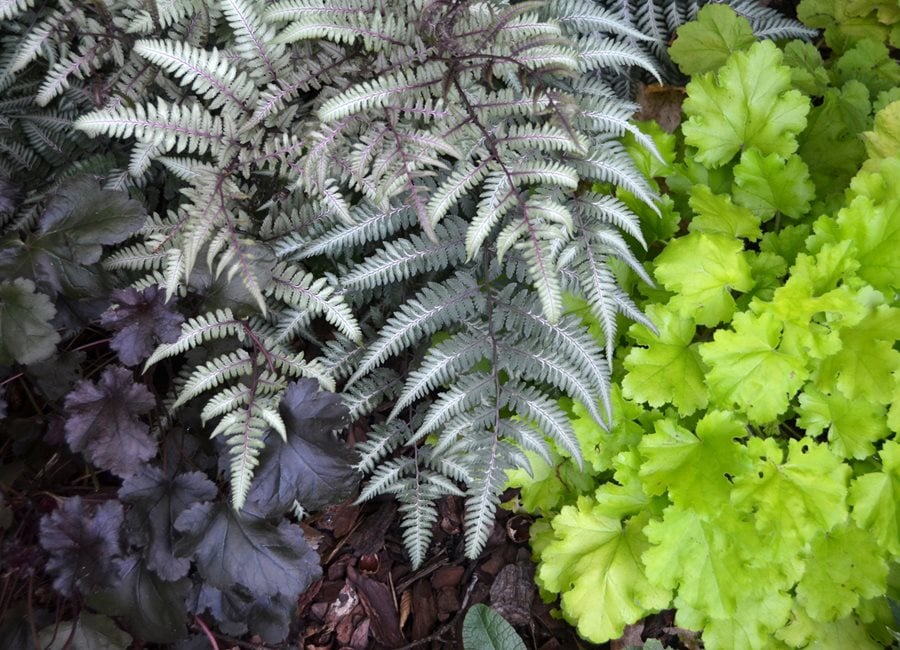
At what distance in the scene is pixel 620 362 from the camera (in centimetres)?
223

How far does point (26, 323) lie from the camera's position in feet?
5.66

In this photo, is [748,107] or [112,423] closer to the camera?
[112,423]

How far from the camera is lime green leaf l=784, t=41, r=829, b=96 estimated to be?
2.39 meters

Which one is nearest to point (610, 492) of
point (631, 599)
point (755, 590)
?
point (631, 599)

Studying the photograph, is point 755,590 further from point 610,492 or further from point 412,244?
point 412,244

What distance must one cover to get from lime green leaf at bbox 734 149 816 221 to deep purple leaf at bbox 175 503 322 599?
1.68 metres

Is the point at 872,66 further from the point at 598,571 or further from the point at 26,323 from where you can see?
the point at 26,323

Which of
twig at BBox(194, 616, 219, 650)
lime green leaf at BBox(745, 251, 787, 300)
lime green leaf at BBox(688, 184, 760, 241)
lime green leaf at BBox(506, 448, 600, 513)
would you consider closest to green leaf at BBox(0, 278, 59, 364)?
twig at BBox(194, 616, 219, 650)

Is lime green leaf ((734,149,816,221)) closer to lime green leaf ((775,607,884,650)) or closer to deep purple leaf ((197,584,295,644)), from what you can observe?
lime green leaf ((775,607,884,650))

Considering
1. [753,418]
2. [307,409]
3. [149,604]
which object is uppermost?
[307,409]

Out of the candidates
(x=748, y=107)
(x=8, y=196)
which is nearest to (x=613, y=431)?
(x=748, y=107)

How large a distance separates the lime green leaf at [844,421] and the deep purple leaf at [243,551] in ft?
4.74

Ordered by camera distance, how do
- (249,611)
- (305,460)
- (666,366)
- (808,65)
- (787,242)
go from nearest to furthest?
(305,460) < (249,611) < (666,366) < (787,242) < (808,65)

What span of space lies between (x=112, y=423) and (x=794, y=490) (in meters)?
1.76
